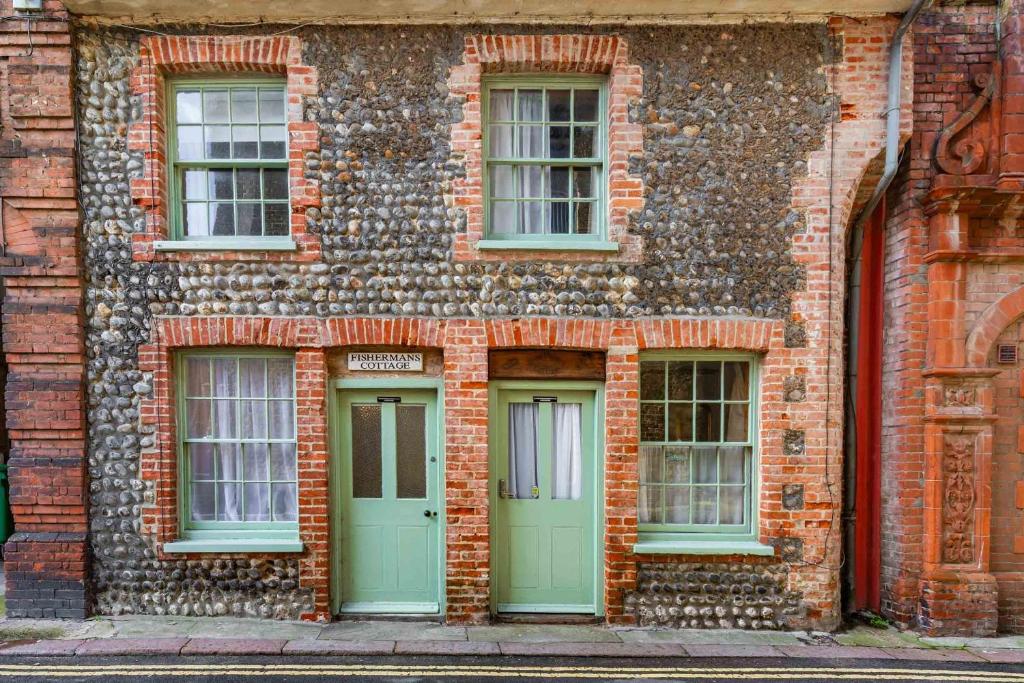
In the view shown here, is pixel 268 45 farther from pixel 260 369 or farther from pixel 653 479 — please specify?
pixel 653 479

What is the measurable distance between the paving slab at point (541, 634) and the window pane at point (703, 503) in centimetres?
144

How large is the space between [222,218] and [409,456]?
10.1 feet

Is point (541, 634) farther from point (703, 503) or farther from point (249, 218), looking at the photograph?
point (249, 218)

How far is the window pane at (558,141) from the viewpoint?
616 centimetres

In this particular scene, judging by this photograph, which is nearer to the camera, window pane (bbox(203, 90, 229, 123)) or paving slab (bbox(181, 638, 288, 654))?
paving slab (bbox(181, 638, 288, 654))

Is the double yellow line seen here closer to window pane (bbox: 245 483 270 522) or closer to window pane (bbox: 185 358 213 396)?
window pane (bbox: 245 483 270 522)

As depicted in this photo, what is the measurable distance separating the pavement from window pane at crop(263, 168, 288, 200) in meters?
4.21

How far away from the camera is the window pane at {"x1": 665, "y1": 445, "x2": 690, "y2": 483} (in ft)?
20.3

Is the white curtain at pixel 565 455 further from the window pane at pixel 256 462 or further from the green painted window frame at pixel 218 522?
the window pane at pixel 256 462

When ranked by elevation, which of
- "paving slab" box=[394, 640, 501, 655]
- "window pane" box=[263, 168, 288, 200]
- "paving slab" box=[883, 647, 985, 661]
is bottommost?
"paving slab" box=[883, 647, 985, 661]

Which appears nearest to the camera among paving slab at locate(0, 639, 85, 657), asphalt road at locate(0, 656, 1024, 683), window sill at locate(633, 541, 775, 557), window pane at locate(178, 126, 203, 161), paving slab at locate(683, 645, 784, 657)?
asphalt road at locate(0, 656, 1024, 683)

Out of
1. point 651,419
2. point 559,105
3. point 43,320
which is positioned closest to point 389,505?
point 651,419

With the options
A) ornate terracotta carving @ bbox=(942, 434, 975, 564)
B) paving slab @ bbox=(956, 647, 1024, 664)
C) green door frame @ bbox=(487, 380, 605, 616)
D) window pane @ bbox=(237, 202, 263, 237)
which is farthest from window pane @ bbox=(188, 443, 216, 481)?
paving slab @ bbox=(956, 647, 1024, 664)

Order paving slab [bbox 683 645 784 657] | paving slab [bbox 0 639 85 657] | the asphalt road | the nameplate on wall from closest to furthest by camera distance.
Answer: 1. the asphalt road
2. paving slab [bbox 0 639 85 657]
3. paving slab [bbox 683 645 784 657]
4. the nameplate on wall
